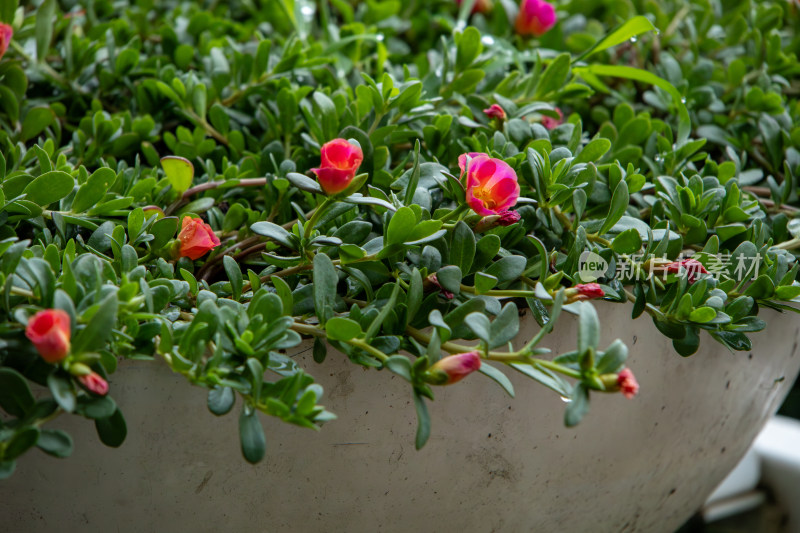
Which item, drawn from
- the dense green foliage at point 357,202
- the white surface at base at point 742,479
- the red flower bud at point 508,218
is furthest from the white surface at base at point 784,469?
the red flower bud at point 508,218

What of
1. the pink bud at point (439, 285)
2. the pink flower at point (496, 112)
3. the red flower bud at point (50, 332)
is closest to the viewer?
the red flower bud at point (50, 332)

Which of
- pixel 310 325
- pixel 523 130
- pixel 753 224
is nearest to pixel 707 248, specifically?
pixel 753 224

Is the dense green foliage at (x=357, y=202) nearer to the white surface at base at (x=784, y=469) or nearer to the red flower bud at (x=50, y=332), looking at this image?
the red flower bud at (x=50, y=332)

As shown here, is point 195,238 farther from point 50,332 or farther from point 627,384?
point 627,384

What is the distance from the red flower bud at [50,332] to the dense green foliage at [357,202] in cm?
1

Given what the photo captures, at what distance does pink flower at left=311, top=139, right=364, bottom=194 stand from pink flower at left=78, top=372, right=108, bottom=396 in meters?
0.15

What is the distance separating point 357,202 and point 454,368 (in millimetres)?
118

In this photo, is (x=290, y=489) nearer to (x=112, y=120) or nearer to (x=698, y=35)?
(x=112, y=120)

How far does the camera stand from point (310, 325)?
0.41m

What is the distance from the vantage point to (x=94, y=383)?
35 cm

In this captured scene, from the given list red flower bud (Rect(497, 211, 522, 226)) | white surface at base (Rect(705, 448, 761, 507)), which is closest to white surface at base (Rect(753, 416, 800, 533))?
white surface at base (Rect(705, 448, 761, 507))

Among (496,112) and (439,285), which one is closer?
(439,285)

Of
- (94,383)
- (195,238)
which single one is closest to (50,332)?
(94,383)

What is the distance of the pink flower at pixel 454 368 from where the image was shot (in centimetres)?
36
